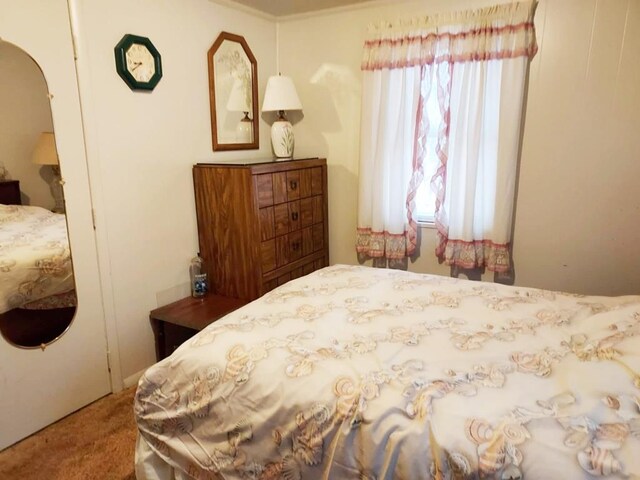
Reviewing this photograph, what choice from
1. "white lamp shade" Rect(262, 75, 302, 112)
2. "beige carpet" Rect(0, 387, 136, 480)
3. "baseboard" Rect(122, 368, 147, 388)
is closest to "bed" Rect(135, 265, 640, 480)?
"beige carpet" Rect(0, 387, 136, 480)

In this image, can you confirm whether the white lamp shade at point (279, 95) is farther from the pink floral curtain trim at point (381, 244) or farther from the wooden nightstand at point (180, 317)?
the wooden nightstand at point (180, 317)

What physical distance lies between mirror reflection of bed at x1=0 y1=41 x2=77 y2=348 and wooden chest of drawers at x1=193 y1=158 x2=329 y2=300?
814mm

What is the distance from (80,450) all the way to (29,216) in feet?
3.53

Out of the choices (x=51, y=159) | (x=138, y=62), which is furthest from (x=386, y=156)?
(x=51, y=159)

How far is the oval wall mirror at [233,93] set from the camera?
2725mm

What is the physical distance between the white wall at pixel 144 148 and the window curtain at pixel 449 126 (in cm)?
105

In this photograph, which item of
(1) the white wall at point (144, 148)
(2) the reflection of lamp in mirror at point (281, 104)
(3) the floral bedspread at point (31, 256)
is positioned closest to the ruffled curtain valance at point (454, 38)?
(2) the reflection of lamp in mirror at point (281, 104)

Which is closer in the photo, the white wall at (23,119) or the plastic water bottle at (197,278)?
the white wall at (23,119)

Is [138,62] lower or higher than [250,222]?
higher

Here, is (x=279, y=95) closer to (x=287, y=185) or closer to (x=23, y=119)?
(x=287, y=185)

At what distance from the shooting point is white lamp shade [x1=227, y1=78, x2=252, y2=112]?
9.43ft

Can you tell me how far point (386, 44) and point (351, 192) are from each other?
1.00m

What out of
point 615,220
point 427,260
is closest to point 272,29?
point 427,260

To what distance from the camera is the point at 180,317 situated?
7.89 feet
